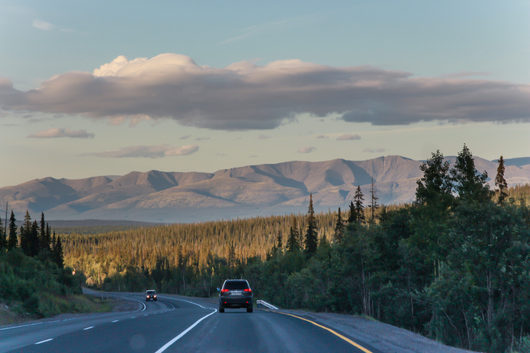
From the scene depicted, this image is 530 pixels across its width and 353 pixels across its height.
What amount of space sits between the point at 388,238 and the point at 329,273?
6357mm

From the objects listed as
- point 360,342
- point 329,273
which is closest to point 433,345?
point 360,342

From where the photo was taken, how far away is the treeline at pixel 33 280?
50625mm

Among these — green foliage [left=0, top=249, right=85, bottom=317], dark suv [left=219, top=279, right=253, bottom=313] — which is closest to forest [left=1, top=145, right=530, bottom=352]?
dark suv [left=219, top=279, right=253, bottom=313]

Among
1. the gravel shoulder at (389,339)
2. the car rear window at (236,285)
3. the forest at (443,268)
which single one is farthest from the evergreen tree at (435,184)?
the gravel shoulder at (389,339)

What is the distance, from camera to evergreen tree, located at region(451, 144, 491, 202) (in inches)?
3022

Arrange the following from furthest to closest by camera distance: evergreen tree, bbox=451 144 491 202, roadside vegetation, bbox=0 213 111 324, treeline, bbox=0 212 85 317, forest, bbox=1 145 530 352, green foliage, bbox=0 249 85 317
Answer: evergreen tree, bbox=451 144 491 202 → treeline, bbox=0 212 85 317 → green foliage, bbox=0 249 85 317 → roadside vegetation, bbox=0 213 111 324 → forest, bbox=1 145 530 352

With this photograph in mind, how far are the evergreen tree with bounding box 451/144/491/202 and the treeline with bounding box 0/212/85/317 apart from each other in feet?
149

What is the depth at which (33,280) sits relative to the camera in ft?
218

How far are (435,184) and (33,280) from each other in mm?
46693

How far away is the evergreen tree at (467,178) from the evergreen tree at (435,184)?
1.13 meters

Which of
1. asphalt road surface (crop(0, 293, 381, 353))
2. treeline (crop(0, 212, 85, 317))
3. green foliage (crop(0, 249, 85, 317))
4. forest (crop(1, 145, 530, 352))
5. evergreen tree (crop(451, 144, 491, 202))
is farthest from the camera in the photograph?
evergreen tree (crop(451, 144, 491, 202))

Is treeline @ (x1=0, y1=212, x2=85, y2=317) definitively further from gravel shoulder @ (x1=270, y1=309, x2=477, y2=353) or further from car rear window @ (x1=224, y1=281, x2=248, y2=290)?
gravel shoulder @ (x1=270, y1=309, x2=477, y2=353)

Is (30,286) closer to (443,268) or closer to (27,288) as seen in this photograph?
(27,288)

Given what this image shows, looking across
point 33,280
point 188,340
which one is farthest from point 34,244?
point 188,340
